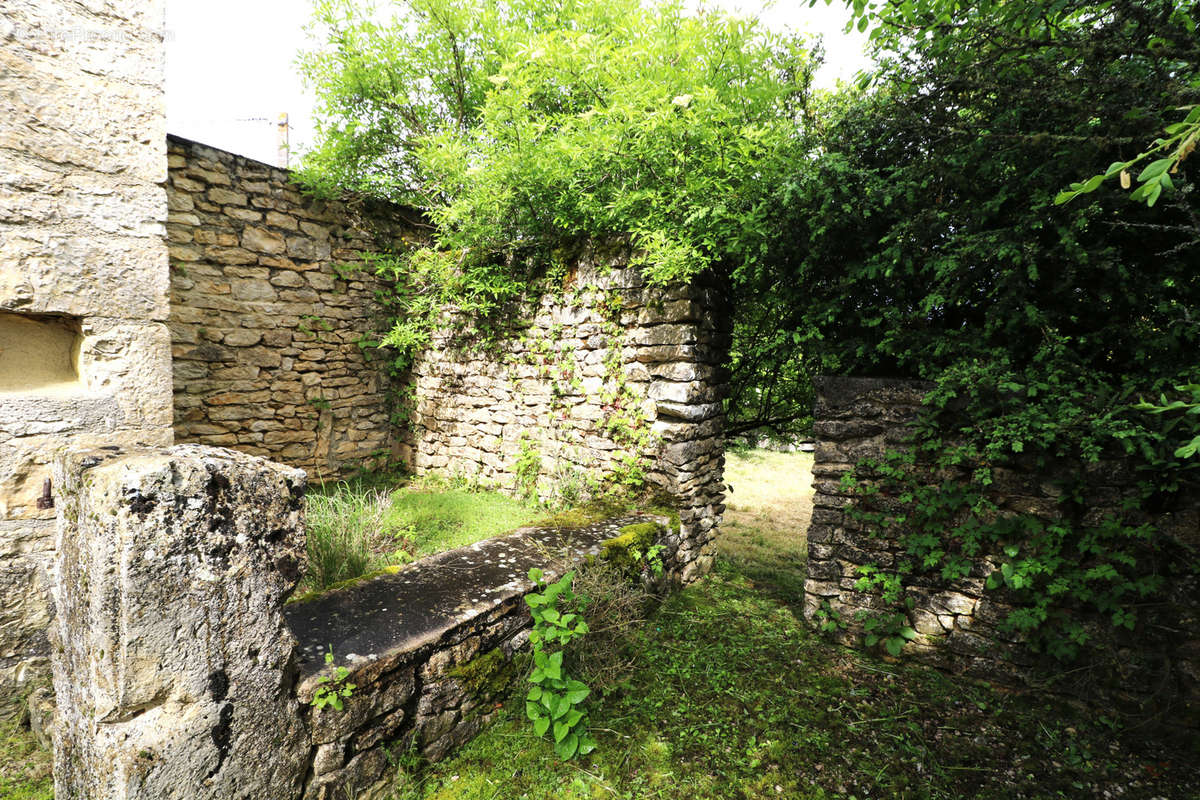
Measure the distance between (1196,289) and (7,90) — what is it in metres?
4.96

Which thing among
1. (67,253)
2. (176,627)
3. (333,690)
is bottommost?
(333,690)

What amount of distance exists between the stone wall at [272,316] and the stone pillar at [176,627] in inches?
167

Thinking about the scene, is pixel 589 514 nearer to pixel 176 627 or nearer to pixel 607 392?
pixel 607 392

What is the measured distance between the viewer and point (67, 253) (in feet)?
6.23

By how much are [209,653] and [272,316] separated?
503cm

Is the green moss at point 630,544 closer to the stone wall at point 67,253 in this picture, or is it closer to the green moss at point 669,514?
the green moss at point 669,514

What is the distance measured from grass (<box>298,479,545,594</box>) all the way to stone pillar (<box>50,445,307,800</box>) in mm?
990

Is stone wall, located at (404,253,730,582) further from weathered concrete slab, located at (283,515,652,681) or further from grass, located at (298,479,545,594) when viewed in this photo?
weathered concrete slab, located at (283,515,652,681)

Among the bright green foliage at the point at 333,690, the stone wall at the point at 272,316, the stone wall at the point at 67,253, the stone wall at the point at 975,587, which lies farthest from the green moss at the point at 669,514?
the stone wall at the point at 272,316

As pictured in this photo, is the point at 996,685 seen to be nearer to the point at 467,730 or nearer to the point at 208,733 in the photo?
the point at 467,730

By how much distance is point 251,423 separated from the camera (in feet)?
17.4

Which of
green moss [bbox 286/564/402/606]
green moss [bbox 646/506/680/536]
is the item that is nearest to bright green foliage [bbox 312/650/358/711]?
green moss [bbox 286/564/402/606]

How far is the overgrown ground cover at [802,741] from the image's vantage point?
1999 millimetres

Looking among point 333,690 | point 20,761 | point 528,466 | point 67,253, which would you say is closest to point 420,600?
point 333,690
